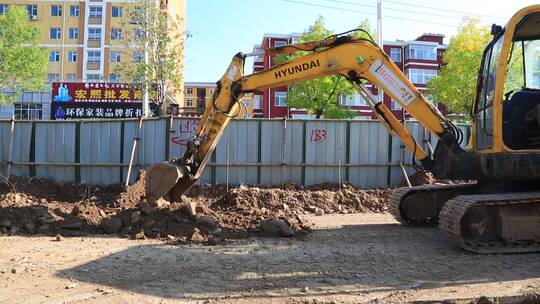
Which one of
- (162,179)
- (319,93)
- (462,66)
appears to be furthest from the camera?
(319,93)

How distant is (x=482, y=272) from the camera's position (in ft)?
21.7

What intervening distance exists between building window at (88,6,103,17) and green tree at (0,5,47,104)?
23.1m

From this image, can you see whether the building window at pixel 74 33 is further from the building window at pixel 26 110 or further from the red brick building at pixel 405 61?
the red brick building at pixel 405 61

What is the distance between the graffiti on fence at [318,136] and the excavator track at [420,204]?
5.17 meters

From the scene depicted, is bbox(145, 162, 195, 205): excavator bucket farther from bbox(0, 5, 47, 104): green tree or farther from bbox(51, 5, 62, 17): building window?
bbox(51, 5, 62, 17): building window

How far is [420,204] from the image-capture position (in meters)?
10.0

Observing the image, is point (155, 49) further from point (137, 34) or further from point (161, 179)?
point (161, 179)

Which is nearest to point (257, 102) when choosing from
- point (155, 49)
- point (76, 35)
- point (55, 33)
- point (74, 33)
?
point (76, 35)

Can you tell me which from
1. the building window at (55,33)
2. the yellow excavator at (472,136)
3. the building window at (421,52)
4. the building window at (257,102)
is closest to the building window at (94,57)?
the building window at (55,33)

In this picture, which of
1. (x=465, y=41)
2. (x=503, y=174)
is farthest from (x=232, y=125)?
(x=465, y=41)

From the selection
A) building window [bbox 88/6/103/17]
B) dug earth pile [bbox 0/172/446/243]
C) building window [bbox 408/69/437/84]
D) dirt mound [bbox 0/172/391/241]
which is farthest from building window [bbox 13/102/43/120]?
building window [bbox 408/69/437/84]

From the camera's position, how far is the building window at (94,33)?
59.9 m

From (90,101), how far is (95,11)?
2535 centimetres

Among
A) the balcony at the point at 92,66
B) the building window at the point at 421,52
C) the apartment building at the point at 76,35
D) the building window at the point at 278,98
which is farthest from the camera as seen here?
the building window at the point at 421,52
